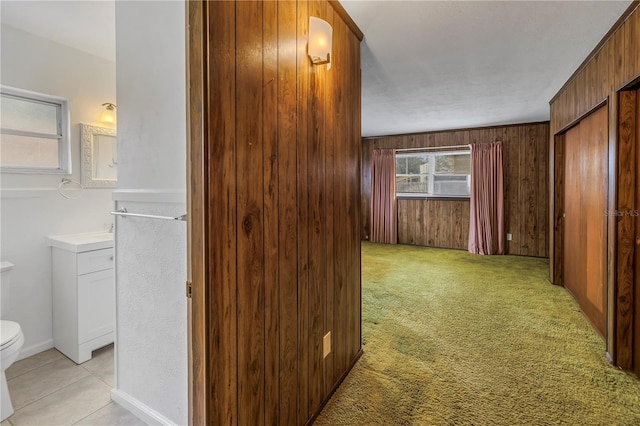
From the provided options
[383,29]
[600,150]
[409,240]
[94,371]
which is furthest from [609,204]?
[409,240]

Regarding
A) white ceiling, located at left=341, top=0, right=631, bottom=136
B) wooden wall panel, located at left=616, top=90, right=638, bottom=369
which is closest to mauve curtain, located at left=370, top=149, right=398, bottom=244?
white ceiling, located at left=341, top=0, right=631, bottom=136

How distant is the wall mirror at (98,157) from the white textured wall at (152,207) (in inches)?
48.1

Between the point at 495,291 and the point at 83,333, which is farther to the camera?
the point at 495,291

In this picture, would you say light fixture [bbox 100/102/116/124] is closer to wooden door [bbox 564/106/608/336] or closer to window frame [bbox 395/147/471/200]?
wooden door [bbox 564/106/608/336]

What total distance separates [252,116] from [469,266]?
4.48m

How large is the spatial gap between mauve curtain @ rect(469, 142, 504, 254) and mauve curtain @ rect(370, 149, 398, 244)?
1444 mm

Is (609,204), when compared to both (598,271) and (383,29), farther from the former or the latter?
(383,29)

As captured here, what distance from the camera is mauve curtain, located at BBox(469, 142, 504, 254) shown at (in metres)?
5.41

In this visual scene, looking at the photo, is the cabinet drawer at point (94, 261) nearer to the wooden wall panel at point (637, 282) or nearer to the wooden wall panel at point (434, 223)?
the wooden wall panel at point (637, 282)

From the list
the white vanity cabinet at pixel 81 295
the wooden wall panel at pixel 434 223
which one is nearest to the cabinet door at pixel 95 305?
the white vanity cabinet at pixel 81 295

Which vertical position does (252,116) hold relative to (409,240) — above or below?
above

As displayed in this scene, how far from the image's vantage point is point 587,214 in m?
2.93

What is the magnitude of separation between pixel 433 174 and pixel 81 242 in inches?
220

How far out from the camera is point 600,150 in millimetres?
2590
